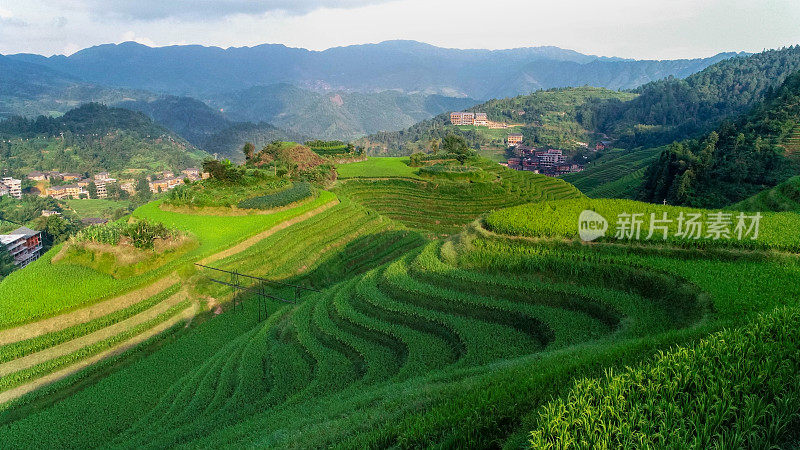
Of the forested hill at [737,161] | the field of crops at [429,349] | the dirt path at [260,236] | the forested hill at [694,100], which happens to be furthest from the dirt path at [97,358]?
the forested hill at [694,100]

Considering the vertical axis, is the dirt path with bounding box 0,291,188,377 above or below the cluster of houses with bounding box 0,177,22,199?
above

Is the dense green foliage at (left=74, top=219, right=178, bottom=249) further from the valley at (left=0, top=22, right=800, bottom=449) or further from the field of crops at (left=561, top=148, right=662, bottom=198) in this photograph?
the field of crops at (left=561, top=148, right=662, bottom=198)

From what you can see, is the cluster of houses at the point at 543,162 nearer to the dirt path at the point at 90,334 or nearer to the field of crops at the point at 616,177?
the field of crops at the point at 616,177

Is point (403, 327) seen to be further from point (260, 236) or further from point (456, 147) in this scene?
point (456, 147)

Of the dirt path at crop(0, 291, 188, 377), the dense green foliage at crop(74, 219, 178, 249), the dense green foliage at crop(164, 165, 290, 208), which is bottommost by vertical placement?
the dirt path at crop(0, 291, 188, 377)

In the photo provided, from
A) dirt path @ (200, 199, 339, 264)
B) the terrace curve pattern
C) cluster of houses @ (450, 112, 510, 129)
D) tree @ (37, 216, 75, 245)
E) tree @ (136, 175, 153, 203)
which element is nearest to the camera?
the terrace curve pattern

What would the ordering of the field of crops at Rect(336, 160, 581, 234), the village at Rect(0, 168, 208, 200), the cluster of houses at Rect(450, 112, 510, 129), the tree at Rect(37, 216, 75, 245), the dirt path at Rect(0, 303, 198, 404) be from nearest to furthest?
1. the dirt path at Rect(0, 303, 198, 404)
2. the field of crops at Rect(336, 160, 581, 234)
3. the tree at Rect(37, 216, 75, 245)
4. the village at Rect(0, 168, 208, 200)
5. the cluster of houses at Rect(450, 112, 510, 129)

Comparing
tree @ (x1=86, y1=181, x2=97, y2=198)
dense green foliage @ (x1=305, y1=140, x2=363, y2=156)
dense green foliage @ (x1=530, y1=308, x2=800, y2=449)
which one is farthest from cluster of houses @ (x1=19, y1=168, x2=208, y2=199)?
dense green foliage @ (x1=530, y1=308, x2=800, y2=449)
